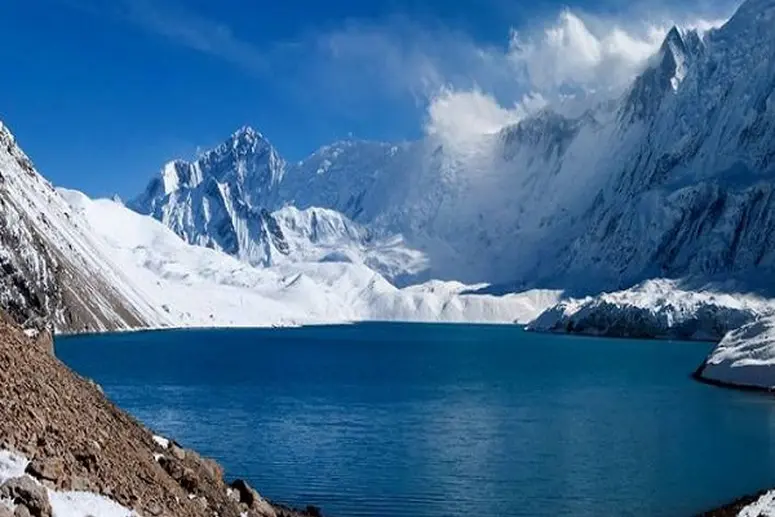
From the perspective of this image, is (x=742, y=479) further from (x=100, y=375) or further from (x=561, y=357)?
(x=561, y=357)

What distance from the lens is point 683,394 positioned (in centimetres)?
10700

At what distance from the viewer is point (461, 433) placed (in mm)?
73125

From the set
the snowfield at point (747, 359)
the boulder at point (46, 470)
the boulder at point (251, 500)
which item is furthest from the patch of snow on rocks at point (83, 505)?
the snowfield at point (747, 359)

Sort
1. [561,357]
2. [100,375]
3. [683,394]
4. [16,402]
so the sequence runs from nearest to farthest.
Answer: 1. [16,402]
2. [683,394]
3. [100,375]
4. [561,357]

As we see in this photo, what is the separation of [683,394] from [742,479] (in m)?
51.9

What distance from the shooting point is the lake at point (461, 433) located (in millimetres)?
50125

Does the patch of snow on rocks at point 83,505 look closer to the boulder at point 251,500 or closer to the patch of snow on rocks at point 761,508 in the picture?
the boulder at point 251,500

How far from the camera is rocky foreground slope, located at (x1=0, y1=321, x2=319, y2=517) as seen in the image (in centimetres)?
2170

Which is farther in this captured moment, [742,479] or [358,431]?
[358,431]

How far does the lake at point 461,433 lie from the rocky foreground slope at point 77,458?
17011mm

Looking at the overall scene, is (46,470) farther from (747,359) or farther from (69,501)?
(747,359)

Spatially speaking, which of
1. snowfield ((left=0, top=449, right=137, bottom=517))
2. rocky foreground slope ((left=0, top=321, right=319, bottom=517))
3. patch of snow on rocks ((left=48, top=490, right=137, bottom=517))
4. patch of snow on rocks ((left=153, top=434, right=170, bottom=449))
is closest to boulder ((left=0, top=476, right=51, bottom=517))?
rocky foreground slope ((left=0, top=321, right=319, bottom=517))

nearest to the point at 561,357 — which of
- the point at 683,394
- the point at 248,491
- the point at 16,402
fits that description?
the point at 683,394

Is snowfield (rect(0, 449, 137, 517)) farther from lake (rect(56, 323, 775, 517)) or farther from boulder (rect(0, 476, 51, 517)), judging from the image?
lake (rect(56, 323, 775, 517))
